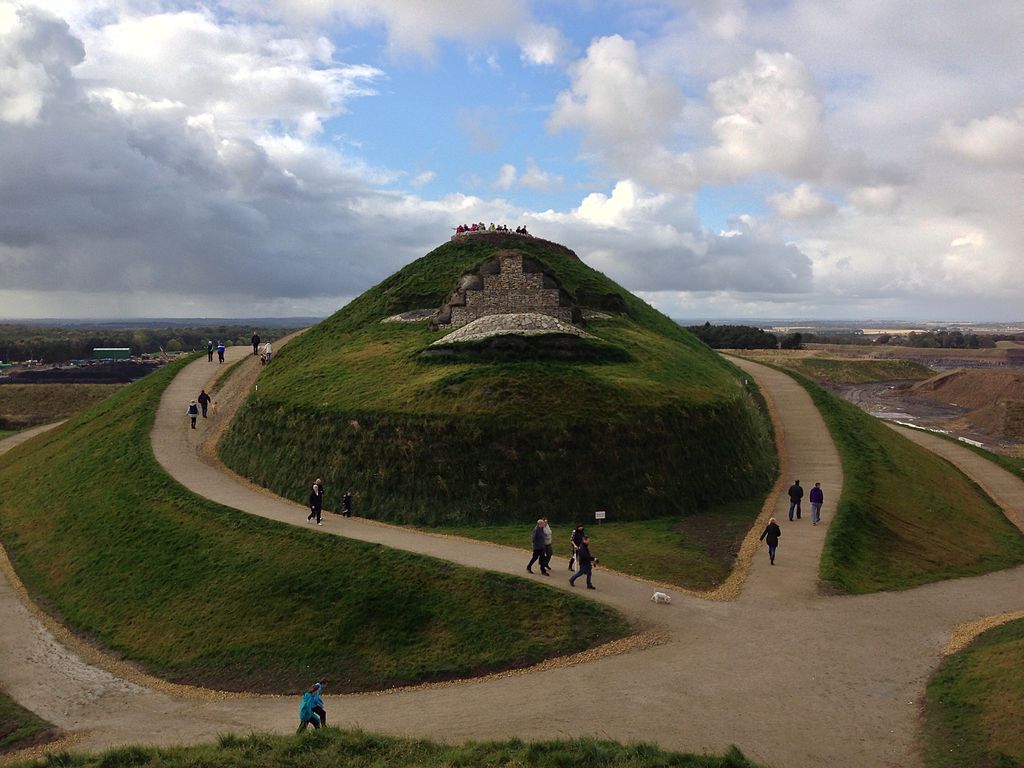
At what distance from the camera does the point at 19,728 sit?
15742 millimetres

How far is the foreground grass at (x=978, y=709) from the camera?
11.3 m

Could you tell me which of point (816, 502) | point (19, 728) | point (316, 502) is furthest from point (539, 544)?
point (19, 728)

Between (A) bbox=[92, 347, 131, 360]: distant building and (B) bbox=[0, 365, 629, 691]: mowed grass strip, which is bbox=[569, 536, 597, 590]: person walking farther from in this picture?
(A) bbox=[92, 347, 131, 360]: distant building

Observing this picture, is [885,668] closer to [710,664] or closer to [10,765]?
[710,664]

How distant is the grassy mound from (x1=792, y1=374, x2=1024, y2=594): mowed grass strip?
4.75 meters

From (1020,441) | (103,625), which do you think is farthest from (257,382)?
(1020,441)

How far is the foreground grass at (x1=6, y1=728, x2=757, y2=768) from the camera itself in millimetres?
11070

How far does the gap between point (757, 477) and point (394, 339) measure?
22.8m

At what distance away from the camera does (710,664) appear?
48.7 feet

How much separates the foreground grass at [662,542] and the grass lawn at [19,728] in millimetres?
12217

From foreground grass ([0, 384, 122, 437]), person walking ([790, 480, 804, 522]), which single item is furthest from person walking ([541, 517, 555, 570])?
foreground grass ([0, 384, 122, 437])

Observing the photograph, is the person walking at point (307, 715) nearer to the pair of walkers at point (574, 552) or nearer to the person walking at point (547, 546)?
the pair of walkers at point (574, 552)

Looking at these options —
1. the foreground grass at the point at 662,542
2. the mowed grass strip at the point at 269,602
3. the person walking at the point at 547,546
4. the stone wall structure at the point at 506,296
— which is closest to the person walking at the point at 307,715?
the mowed grass strip at the point at 269,602

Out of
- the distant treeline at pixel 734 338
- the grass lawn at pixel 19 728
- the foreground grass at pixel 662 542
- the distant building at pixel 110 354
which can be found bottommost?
the grass lawn at pixel 19 728
